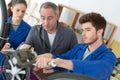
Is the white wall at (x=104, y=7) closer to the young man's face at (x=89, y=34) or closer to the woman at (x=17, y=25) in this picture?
the woman at (x=17, y=25)

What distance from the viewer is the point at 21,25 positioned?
1.99 m

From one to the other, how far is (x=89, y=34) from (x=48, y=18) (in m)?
0.48

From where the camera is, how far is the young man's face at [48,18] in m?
1.65

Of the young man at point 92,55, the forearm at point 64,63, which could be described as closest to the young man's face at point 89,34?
the young man at point 92,55

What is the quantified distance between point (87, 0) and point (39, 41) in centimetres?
154

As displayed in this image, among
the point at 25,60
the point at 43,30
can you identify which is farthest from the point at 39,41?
the point at 25,60

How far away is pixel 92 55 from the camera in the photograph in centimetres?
128

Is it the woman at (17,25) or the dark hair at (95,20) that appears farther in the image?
the woman at (17,25)

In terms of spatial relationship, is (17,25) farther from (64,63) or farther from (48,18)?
(64,63)

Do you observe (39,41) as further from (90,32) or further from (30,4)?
(30,4)

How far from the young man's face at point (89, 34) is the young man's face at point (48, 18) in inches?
16.7

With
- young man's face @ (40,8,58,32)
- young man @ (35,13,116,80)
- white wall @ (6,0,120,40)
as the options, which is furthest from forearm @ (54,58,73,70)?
white wall @ (6,0,120,40)

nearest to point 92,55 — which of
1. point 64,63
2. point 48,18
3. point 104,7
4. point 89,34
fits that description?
point 89,34

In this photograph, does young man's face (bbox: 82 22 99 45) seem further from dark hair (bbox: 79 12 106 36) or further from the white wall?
the white wall
